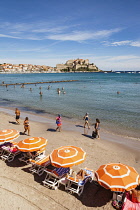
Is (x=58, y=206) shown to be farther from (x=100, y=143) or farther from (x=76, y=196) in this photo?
(x=100, y=143)

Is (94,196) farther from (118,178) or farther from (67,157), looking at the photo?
(67,157)

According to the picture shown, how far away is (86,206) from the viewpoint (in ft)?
20.3

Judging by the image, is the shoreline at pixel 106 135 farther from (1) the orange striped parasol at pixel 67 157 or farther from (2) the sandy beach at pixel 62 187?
(1) the orange striped parasol at pixel 67 157

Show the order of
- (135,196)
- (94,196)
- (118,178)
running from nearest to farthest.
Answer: (118,178)
(135,196)
(94,196)

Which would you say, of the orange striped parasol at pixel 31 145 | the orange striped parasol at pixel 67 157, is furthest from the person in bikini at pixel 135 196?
the orange striped parasol at pixel 31 145

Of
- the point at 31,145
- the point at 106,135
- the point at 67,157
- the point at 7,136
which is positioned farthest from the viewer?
the point at 106,135

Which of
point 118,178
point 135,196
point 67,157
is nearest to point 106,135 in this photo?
point 67,157

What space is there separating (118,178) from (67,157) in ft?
7.09

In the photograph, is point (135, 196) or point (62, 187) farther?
point (62, 187)

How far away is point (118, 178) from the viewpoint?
5730 millimetres

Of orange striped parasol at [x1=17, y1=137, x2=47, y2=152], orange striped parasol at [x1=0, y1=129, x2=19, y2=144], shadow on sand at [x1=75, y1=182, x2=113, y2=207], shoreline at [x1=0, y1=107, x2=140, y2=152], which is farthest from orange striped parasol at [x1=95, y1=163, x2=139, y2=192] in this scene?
Result: shoreline at [x1=0, y1=107, x2=140, y2=152]

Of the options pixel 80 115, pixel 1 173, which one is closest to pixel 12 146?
pixel 1 173

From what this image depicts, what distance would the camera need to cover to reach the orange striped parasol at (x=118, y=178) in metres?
5.53

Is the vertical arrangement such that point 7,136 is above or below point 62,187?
above
